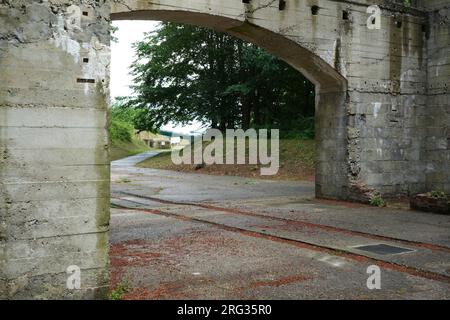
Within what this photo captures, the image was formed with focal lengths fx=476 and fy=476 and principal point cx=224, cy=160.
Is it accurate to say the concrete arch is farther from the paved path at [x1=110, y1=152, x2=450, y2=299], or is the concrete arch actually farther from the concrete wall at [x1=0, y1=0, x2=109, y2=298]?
the concrete wall at [x1=0, y1=0, x2=109, y2=298]

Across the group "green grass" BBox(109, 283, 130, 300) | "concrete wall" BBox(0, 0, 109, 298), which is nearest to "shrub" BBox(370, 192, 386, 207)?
"green grass" BBox(109, 283, 130, 300)

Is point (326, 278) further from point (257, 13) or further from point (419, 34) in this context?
point (419, 34)

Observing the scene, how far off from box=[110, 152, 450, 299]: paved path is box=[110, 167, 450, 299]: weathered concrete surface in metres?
0.01

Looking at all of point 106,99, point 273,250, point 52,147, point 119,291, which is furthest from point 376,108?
point 52,147

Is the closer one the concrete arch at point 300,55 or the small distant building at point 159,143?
the concrete arch at point 300,55

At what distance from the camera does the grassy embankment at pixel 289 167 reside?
791 inches

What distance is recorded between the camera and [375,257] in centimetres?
636

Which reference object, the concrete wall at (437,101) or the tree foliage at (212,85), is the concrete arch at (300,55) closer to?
the concrete wall at (437,101)

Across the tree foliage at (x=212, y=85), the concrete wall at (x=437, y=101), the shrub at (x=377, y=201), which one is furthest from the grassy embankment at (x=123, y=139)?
the shrub at (x=377, y=201)

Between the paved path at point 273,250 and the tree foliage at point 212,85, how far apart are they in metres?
13.9

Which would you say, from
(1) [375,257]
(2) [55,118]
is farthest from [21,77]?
(1) [375,257]

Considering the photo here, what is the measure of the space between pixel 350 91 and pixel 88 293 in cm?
870

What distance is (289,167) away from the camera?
2095cm

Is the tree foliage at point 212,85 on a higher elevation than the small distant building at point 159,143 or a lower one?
higher
